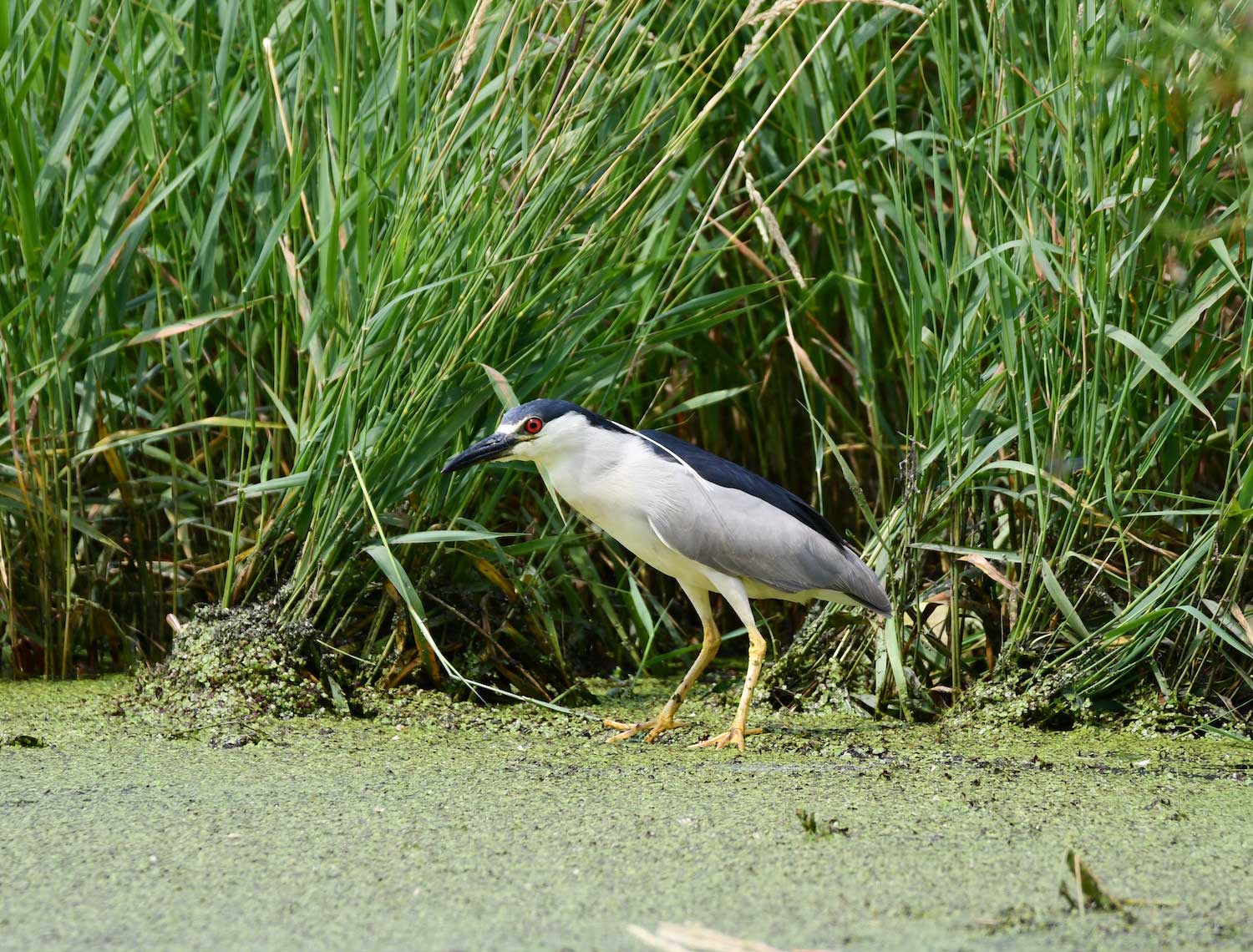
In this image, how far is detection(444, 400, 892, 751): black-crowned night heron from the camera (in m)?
3.01

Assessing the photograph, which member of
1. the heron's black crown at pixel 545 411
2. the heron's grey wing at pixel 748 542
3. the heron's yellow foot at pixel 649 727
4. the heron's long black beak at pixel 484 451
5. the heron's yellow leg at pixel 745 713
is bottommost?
the heron's yellow foot at pixel 649 727

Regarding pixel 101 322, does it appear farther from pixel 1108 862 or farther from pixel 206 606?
pixel 1108 862

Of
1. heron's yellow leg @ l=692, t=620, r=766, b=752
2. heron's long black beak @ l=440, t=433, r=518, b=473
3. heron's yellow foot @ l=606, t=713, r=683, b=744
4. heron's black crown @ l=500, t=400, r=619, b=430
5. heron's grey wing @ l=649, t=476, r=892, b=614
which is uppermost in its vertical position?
heron's black crown @ l=500, t=400, r=619, b=430

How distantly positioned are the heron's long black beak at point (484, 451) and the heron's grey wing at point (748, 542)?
0.33 m

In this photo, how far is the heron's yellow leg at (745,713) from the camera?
2.92 m

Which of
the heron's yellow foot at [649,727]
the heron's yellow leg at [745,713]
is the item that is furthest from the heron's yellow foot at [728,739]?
the heron's yellow foot at [649,727]

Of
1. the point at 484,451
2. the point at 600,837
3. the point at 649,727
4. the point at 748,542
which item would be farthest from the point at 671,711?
the point at 600,837

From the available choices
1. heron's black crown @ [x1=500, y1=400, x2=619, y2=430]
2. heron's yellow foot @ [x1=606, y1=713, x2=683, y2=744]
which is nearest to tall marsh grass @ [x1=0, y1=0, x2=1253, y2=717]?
heron's black crown @ [x1=500, y1=400, x2=619, y2=430]

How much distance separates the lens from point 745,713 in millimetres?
2949

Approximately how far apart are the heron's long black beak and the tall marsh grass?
0.10m

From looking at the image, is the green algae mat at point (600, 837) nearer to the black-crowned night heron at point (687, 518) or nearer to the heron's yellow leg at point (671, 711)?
the heron's yellow leg at point (671, 711)

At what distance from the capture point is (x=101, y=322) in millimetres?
3273

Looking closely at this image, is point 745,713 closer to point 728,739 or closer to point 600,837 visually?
point 728,739

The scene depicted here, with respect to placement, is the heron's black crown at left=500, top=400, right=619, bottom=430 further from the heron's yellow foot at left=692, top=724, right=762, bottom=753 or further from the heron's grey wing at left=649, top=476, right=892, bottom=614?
the heron's yellow foot at left=692, top=724, right=762, bottom=753
